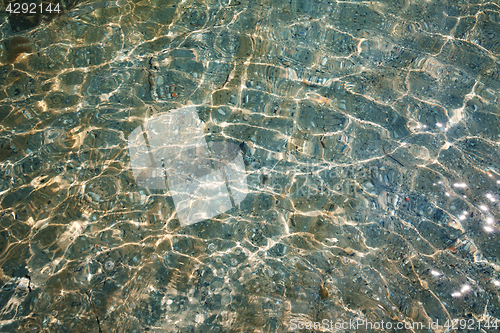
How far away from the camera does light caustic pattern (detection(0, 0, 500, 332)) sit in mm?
3131

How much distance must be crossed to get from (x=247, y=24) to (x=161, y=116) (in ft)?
5.97

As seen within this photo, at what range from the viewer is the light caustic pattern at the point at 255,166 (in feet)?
10.3

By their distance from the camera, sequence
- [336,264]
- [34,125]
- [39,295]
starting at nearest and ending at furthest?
[39,295]
[336,264]
[34,125]

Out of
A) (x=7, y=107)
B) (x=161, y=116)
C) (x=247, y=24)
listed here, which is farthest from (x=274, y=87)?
(x=7, y=107)

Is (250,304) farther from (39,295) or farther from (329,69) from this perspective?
(329,69)

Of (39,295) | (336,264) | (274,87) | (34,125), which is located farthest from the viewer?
(274,87)

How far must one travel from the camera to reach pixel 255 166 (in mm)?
3754

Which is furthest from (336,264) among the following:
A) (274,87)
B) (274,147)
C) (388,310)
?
(274,87)

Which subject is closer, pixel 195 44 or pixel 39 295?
pixel 39 295

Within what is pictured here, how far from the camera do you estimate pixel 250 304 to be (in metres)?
3.11

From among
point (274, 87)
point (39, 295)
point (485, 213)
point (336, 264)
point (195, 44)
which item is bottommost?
point (39, 295)

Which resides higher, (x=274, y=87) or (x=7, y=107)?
(x=274, y=87)

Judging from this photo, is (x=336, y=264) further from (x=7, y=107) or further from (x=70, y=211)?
(x=7, y=107)

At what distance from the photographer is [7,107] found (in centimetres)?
380
